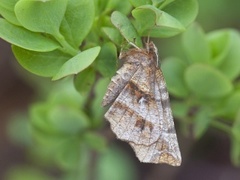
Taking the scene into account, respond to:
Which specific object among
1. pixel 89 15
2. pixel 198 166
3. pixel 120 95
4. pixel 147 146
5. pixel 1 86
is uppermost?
pixel 89 15

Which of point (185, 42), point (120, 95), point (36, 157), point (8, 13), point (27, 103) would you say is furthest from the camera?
point (27, 103)

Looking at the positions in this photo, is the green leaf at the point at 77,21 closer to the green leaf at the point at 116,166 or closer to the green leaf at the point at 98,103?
the green leaf at the point at 98,103

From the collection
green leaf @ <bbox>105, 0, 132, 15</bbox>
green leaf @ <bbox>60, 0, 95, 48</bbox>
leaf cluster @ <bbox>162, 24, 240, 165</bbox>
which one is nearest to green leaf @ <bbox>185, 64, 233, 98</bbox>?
leaf cluster @ <bbox>162, 24, 240, 165</bbox>

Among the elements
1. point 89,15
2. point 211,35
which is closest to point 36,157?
point 211,35

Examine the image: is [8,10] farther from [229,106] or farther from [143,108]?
[229,106]

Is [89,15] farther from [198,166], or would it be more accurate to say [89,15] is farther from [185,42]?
[198,166]

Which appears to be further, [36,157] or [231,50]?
[36,157]

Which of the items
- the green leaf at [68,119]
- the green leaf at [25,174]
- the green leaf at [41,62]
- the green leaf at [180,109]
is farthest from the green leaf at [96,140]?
the green leaf at [25,174]
